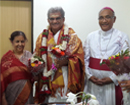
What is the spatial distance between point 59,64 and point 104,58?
0.59 metres

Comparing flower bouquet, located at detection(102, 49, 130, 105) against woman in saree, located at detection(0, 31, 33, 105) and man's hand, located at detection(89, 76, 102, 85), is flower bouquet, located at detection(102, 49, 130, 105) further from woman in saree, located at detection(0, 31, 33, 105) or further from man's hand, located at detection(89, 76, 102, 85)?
woman in saree, located at detection(0, 31, 33, 105)

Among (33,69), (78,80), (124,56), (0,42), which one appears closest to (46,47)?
(33,69)

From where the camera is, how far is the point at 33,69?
207 centimetres

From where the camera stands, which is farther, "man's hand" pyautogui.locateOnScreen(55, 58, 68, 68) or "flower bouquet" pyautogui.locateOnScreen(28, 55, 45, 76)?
"man's hand" pyautogui.locateOnScreen(55, 58, 68, 68)

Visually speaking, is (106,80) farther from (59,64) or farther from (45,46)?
(45,46)

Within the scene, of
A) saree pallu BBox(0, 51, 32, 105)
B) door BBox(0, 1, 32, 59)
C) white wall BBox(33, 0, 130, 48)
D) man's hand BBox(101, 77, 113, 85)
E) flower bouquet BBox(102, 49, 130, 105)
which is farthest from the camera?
white wall BBox(33, 0, 130, 48)

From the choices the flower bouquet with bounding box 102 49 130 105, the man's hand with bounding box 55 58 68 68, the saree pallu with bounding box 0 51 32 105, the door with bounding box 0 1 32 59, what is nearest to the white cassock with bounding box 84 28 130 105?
the man's hand with bounding box 55 58 68 68

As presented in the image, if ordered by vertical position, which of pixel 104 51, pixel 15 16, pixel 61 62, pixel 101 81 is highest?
pixel 15 16

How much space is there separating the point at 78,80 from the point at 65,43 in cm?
51

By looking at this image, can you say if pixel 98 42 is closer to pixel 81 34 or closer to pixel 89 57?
pixel 89 57

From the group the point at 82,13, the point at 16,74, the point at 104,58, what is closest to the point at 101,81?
A: the point at 104,58

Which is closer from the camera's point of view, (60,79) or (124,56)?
(124,56)

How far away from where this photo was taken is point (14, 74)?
2.03 m

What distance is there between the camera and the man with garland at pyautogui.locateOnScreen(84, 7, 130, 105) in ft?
7.70
